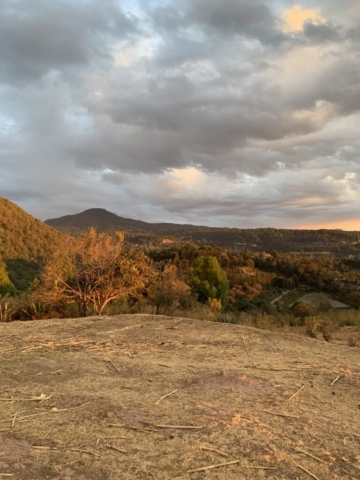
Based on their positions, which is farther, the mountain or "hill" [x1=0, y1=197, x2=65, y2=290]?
the mountain

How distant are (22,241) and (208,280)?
28.8 metres

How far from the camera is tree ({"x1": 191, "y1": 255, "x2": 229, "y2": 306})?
125 ft

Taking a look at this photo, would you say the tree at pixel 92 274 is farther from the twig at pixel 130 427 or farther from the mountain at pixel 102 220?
the mountain at pixel 102 220

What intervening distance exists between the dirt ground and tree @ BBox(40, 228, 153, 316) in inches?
248

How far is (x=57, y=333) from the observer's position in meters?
8.85

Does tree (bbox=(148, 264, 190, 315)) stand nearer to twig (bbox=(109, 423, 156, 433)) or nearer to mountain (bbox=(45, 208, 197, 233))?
twig (bbox=(109, 423, 156, 433))

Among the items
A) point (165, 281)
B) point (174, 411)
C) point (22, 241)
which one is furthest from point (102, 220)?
point (174, 411)

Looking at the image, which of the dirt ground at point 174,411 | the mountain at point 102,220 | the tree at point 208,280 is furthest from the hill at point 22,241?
the mountain at point 102,220

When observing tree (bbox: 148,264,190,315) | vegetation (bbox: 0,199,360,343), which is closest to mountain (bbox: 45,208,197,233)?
vegetation (bbox: 0,199,360,343)

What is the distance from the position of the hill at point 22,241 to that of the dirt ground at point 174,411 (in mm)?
35713

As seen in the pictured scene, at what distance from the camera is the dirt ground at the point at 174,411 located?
10.3 ft

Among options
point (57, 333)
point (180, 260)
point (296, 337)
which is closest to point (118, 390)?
point (57, 333)

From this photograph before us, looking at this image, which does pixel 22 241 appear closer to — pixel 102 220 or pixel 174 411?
pixel 174 411

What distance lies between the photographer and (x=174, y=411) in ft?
13.9
